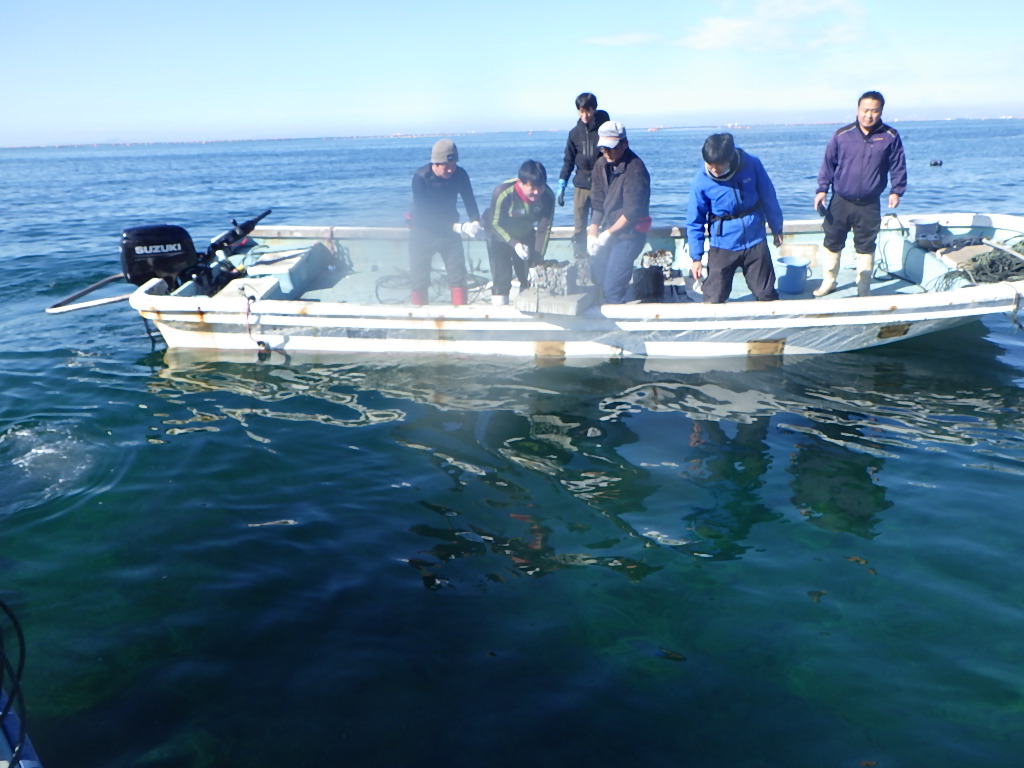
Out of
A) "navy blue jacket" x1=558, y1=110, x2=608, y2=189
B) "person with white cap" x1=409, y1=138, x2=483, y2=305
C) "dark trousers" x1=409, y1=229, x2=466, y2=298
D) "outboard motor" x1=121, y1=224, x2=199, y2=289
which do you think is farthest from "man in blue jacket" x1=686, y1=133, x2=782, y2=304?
"outboard motor" x1=121, y1=224, x2=199, y2=289

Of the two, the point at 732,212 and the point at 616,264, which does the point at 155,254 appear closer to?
the point at 616,264

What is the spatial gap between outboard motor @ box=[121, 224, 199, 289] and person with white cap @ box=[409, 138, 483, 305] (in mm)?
2731

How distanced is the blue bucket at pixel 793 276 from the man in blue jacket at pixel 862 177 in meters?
0.56

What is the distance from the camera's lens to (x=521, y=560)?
4570 mm

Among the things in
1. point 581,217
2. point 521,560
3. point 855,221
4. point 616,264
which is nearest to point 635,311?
point 616,264

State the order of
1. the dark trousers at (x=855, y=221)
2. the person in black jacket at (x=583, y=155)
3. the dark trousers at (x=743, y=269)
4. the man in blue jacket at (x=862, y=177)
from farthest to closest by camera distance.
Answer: the person in black jacket at (x=583, y=155) → the dark trousers at (x=855, y=221) → the man in blue jacket at (x=862, y=177) → the dark trousers at (x=743, y=269)

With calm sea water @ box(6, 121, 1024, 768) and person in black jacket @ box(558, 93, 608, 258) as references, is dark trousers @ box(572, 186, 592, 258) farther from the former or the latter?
calm sea water @ box(6, 121, 1024, 768)

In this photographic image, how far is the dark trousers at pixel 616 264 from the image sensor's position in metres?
7.06

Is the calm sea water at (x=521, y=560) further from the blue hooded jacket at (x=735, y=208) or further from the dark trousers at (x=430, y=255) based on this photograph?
the blue hooded jacket at (x=735, y=208)

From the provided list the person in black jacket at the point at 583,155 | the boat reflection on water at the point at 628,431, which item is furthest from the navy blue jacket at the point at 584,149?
the boat reflection on water at the point at 628,431

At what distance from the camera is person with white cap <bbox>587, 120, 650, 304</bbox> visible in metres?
6.59

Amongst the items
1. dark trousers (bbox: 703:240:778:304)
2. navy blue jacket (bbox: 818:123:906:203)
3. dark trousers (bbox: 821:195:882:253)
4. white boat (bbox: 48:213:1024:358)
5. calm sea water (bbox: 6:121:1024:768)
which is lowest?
calm sea water (bbox: 6:121:1024:768)

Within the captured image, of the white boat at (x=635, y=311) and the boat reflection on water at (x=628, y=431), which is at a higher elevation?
the white boat at (x=635, y=311)

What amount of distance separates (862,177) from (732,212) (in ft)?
5.65
